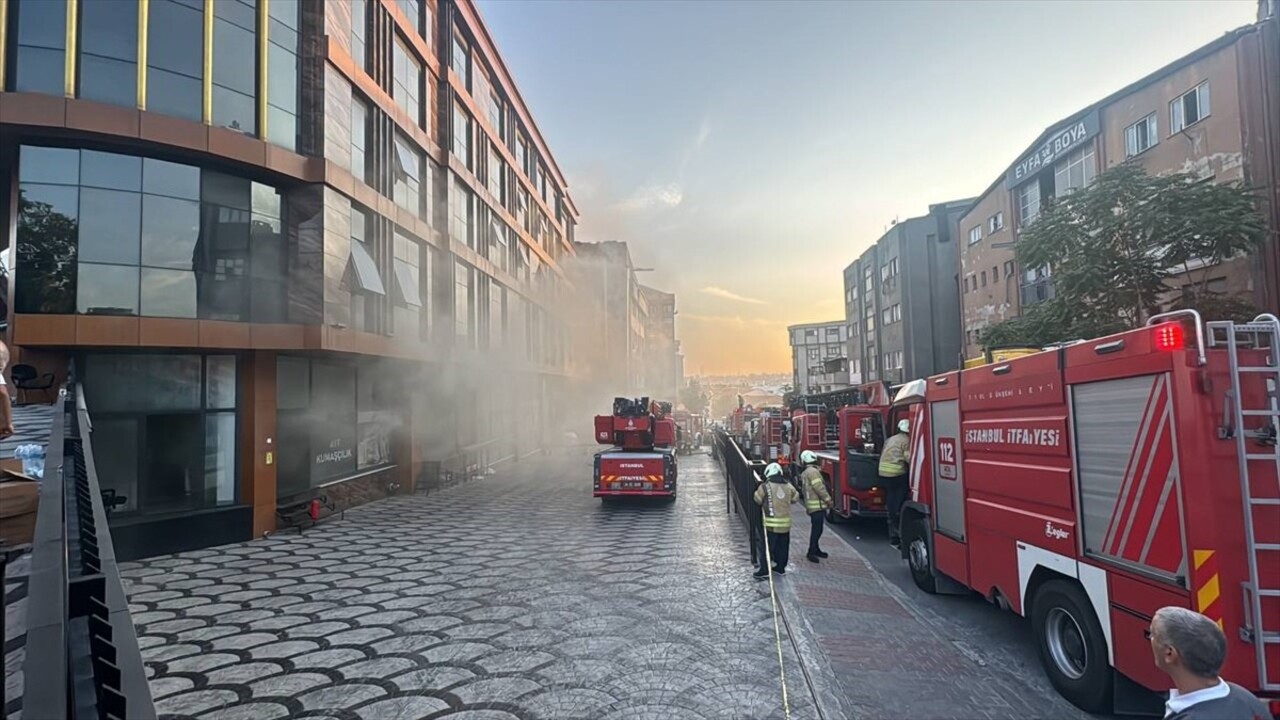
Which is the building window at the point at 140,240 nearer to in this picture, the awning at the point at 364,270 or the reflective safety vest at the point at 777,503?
the awning at the point at 364,270

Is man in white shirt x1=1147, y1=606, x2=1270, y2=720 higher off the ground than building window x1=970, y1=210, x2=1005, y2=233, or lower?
lower

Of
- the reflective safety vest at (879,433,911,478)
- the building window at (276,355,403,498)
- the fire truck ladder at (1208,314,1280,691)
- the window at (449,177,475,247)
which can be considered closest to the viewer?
the fire truck ladder at (1208,314,1280,691)

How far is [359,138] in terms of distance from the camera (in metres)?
14.2

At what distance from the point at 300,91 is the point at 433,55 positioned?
24.8 feet

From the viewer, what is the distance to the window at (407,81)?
1634 centimetres

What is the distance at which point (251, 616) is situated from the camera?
22.4 feet

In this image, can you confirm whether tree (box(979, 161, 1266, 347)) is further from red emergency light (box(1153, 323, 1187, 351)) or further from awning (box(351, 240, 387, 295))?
awning (box(351, 240, 387, 295))

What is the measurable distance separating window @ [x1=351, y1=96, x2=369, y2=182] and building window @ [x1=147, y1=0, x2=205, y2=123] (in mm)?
3362

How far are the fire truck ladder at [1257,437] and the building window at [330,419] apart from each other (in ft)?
44.7

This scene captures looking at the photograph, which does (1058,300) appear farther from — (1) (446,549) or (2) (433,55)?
(2) (433,55)

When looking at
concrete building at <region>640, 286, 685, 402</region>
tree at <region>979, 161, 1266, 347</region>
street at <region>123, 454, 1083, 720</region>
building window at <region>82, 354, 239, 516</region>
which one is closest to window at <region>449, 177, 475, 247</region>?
building window at <region>82, 354, 239, 516</region>

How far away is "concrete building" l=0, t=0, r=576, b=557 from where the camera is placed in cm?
954

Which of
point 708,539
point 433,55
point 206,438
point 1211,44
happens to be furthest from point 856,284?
point 206,438

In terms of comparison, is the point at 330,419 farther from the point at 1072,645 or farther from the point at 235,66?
the point at 1072,645
